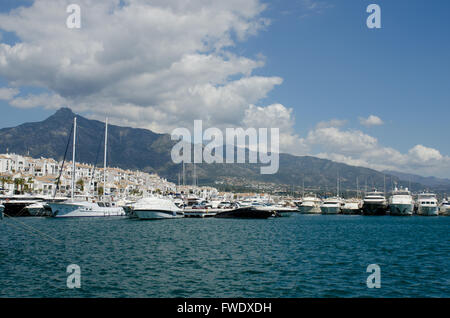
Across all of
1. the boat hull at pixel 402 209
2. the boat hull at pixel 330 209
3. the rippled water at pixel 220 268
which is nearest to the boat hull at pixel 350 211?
the boat hull at pixel 330 209

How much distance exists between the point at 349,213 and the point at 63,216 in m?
94.0

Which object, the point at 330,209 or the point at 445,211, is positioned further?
the point at 330,209

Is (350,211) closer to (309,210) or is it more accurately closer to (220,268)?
(309,210)

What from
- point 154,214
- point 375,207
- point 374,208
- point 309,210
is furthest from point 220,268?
point 309,210

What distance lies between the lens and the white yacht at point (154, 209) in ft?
249

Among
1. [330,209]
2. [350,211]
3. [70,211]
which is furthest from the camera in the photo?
[330,209]

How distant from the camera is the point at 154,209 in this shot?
252 feet

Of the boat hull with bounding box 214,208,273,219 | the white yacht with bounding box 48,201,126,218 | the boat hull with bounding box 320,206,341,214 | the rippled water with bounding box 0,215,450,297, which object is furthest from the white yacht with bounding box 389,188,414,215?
the white yacht with bounding box 48,201,126,218

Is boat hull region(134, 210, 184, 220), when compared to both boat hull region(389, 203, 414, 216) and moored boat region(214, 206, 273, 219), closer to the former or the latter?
moored boat region(214, 206, 273, 219)

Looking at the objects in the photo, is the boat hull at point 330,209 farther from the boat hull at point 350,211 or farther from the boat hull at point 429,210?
the boat hull at point 429,210

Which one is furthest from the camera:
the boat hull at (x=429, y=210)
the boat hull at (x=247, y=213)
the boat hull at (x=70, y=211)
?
the boat hull at (x=429, y=210)
